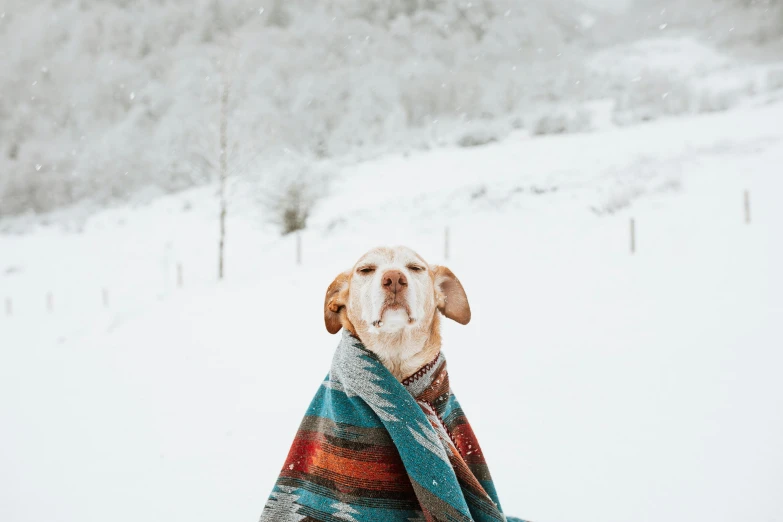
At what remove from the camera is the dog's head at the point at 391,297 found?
69.7 inches

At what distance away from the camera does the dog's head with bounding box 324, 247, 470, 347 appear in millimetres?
1771

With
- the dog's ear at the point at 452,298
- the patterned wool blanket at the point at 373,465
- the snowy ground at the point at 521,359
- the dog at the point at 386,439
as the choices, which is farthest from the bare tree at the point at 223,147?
the patterned wool blanket at the point at 373,465

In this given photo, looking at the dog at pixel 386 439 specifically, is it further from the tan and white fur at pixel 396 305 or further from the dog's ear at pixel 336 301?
the dog's ear at pixel 336 301

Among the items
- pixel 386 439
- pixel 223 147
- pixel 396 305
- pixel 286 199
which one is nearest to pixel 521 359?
pixel 396 305

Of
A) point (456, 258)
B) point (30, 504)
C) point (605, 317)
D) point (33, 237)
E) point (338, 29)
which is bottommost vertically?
point (30, 504)

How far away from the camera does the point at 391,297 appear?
1.78 m

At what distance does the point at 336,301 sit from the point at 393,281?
1.26ft

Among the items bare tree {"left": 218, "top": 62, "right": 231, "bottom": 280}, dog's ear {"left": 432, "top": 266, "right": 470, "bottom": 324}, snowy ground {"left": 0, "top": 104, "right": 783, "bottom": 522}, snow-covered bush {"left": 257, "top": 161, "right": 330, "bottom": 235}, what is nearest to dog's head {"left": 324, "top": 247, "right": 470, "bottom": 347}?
dog's ear {"left": 432, "top": 266, "right": 470, "bottom": 324}

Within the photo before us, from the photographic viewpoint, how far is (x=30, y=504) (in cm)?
344

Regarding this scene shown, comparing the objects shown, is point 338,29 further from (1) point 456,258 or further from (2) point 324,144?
(1) point 456,258

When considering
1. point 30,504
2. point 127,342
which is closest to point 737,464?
point 30,504

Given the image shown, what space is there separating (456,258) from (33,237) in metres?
29.5

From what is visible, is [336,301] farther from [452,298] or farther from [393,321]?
[452,298]

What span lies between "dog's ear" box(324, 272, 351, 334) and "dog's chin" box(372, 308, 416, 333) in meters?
0.32
